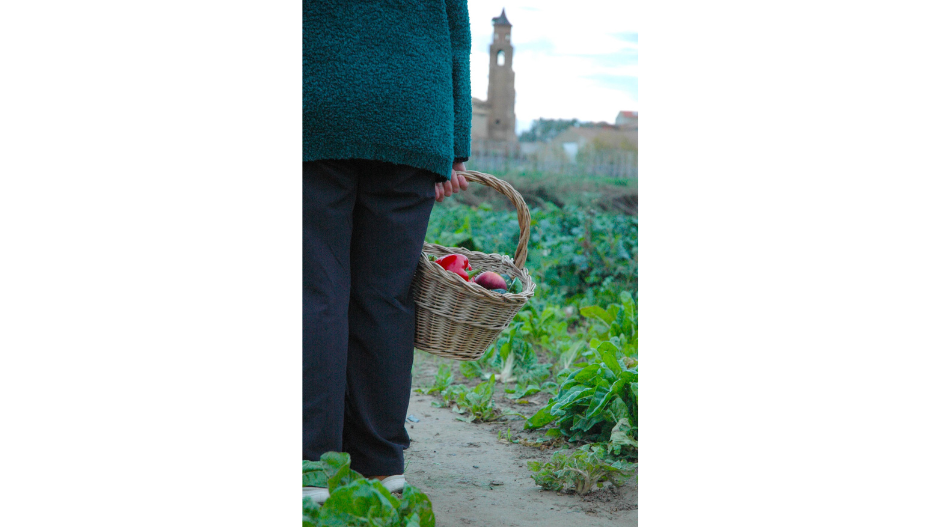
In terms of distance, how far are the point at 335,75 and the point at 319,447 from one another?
34.7 inches

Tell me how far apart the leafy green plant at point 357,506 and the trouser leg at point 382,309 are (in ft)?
1.39

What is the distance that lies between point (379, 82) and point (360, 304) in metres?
0.56

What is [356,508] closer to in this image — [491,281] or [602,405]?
[491,281]

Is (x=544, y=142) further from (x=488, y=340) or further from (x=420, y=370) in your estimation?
(x=488, y=340)

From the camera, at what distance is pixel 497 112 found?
793cm

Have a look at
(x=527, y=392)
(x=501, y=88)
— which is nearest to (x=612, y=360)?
(x=527, y=392)

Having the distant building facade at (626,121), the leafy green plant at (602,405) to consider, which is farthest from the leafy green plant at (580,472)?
the distant building facade at (626,121)

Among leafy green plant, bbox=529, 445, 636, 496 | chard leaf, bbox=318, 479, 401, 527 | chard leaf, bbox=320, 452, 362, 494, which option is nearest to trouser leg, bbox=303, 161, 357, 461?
chard leaf, bbox=320, 452, 362, 494

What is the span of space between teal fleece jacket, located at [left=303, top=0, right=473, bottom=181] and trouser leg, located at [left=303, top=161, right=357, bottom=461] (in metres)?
0.09

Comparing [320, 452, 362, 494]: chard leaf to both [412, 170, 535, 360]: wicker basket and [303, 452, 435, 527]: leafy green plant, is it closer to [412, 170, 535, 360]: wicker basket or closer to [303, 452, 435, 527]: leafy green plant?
[303, 452, 435, 527]: leafy green plant

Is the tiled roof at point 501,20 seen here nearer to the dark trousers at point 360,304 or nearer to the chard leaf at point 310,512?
the dark trousers at point 360,304

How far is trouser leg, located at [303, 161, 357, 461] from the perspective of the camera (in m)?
1.73

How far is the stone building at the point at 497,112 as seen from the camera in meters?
7.27
